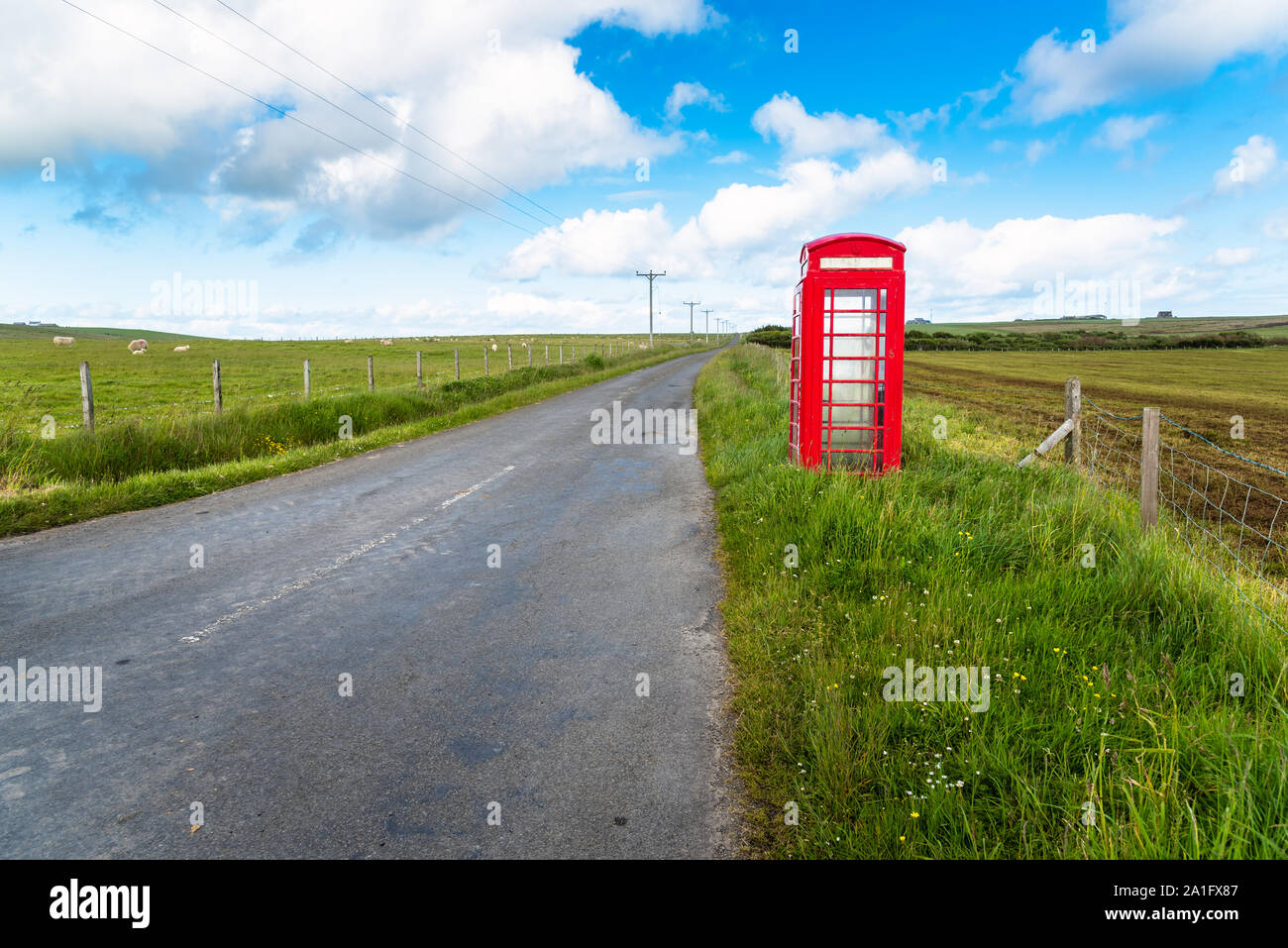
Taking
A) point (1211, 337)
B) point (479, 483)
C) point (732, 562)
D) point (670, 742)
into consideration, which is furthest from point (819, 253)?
point (1211, 337)

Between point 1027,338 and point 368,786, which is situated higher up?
point 1027,338

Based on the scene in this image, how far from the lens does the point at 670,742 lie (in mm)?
3785

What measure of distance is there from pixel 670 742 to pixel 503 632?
1918mm

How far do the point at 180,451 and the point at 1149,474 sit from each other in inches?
536

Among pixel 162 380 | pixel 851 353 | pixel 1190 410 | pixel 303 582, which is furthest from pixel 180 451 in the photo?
pixel 162 380

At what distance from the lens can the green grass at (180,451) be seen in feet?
29.7

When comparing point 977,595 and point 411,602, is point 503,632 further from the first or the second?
point 977,595

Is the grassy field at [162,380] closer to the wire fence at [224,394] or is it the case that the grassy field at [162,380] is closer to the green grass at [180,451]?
the wire fence at [224,394]

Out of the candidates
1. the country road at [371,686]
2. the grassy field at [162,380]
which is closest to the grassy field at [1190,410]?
the country road at [371,686]

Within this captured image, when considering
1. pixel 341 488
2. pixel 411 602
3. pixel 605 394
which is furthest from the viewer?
pixel 605 394

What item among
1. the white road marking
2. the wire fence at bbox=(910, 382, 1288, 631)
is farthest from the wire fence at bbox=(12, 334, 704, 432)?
the wire fence at bbox=(910, 382, 1288, 631)

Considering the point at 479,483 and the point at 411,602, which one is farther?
the point at 479,483

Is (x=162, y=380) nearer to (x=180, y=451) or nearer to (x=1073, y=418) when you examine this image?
(x=180, y=451)
